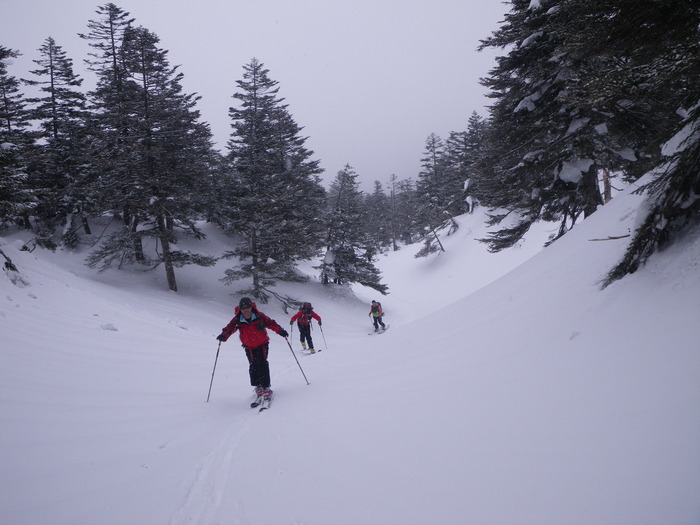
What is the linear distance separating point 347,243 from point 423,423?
21068mm

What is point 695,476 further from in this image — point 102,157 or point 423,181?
point 423,181

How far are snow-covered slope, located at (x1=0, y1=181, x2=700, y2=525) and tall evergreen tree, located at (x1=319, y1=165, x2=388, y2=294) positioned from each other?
56.0 feet

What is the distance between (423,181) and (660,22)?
3484 cm

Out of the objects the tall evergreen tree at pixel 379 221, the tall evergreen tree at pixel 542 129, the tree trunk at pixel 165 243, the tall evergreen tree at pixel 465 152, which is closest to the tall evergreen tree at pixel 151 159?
the tree trunk at pixel 165 243

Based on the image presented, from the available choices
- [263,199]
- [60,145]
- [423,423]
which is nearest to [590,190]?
[423,423]

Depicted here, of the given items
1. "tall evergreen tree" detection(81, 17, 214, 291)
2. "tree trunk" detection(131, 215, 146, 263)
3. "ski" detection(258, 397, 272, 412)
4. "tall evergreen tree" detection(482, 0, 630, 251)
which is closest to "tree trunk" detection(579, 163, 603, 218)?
"tall evergreen tree" detection(482, 0, 630, 251)

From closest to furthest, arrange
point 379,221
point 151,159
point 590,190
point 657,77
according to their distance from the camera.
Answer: point 657,77 → point 590,190 → point 151,159 → point 379,221

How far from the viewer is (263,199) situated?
18.0 metres

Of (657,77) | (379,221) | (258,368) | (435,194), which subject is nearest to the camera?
(657,77)

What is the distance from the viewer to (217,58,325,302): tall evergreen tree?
1822 cm

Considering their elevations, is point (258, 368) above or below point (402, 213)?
below

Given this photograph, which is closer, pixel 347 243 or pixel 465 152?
pixel 347 243

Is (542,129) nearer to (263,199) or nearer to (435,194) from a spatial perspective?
(263,199)

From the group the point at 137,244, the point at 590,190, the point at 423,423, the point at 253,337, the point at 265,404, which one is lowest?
the point at 265,404
